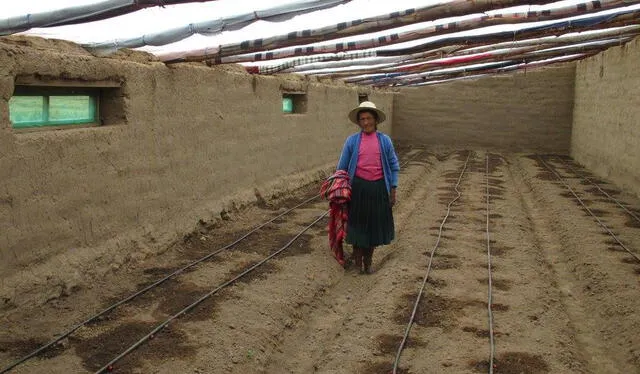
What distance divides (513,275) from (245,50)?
11.9 ft

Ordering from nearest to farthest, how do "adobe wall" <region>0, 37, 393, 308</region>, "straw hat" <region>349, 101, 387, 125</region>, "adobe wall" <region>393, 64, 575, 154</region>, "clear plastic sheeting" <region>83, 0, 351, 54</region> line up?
1. "adobe wall" <region>0, 37, 393, 308</region>
2. "clear plastic sheeting" <region>83, 0, 351, 54</region>
3. "straw hat" <region>349, 101, 387, 125</region>
4. "adobe wall" <region>393, 64, 575, 154</region>

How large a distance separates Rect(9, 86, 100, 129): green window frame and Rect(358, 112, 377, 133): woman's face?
249 cm

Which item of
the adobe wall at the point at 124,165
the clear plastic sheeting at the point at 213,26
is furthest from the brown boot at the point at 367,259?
the clear plastic sheeting at the point at 213,26

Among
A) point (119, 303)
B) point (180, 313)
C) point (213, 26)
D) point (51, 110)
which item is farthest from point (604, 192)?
point (51, 110)

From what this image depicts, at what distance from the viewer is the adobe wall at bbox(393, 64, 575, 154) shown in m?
18.5

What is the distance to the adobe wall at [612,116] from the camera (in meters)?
10.6

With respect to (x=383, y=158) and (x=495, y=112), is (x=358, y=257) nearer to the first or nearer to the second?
(x=383, y=158)

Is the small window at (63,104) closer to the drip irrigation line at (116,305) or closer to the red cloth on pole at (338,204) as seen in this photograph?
the drip irrigation line at (116,305)

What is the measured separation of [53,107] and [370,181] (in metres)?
2.91

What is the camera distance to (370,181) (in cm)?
575

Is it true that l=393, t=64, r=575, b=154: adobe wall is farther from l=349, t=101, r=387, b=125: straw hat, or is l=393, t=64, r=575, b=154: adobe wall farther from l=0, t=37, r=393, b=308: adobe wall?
l=349, t=101, r=387, b=125: straw hat

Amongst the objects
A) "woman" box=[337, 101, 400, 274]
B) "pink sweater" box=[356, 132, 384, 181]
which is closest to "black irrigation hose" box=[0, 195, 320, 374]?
"woman" box=[337, 101, 400, 274]

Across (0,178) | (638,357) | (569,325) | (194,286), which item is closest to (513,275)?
(569,325)

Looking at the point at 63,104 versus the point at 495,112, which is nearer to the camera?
the point at 63,104
